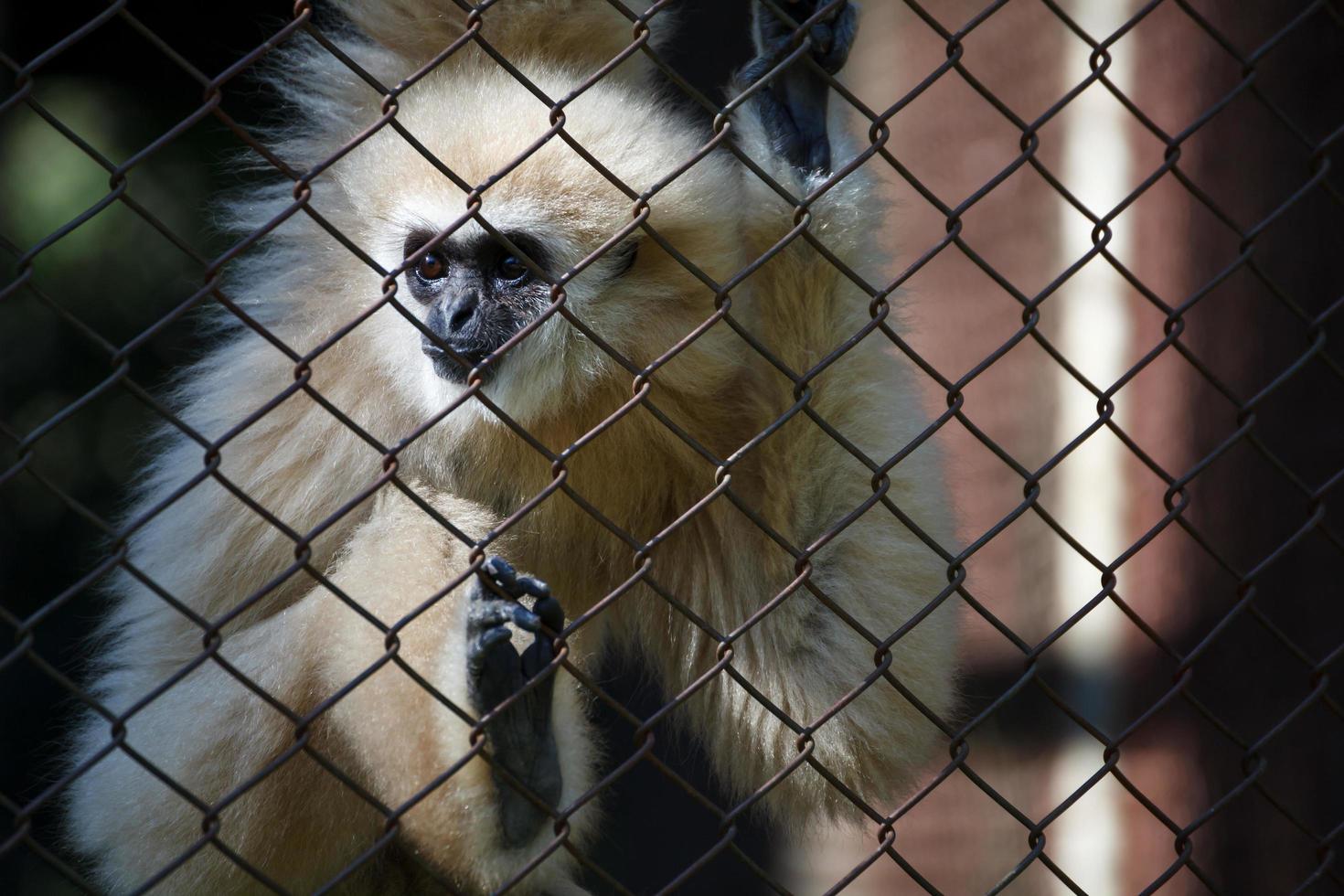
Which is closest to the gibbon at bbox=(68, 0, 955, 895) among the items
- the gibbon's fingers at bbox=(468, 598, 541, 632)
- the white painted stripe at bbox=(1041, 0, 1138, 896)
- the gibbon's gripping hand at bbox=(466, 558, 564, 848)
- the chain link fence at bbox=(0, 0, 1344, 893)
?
the gibbon's gripping hand at bbox=(466, 558, 564, 848)

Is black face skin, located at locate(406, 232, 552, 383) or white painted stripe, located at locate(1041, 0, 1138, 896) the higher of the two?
black face skin, located at locate(406, 232, 552, 383)

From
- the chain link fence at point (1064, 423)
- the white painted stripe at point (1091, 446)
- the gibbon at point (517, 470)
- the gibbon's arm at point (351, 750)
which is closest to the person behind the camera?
the gibbon's arm at point (351, 750)

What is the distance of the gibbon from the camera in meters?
2.40

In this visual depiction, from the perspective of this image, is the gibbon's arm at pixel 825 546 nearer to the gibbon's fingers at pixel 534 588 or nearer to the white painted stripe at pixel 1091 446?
the gibbon's fingers at pixel 534 588

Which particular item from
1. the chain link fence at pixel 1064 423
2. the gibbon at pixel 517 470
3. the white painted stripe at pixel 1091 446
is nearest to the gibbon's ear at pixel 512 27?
the gibbon at pixel 517 470

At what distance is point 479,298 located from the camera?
8.73 feet

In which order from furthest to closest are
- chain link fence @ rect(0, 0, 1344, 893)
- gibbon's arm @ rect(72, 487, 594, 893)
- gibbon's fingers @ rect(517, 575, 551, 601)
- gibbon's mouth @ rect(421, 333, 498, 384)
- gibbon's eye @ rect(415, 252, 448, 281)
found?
chain link fence @ rect(0, 0, 1344, 893), gibbon's eye @ rect(415, 252, 448, 281), gibbon's mouth @ rect(421, 333, 498, 384), gibbon's arm @ rect(72, 487, 594, 893), gibbon's fingers @ rect(517, 575, 551, 601)

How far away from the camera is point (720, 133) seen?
186cm

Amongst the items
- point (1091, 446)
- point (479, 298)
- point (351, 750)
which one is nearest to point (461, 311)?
point (479, 298)

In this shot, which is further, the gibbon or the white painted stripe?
the white painted stripe

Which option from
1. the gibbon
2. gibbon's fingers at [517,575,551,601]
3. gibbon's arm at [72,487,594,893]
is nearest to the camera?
gibbon's fingers at [517,575,551,601]

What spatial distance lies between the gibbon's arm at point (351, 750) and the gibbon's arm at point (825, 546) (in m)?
0.45

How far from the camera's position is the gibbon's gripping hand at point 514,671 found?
2.02 meters

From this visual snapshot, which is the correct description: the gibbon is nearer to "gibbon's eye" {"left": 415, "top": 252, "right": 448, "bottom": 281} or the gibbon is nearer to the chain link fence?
"gibbon's eye" {"left": 415, "top": 252, "right": 448, "bottom": 281}
